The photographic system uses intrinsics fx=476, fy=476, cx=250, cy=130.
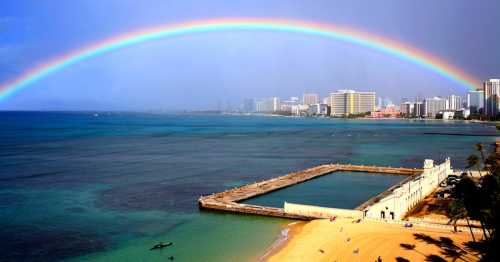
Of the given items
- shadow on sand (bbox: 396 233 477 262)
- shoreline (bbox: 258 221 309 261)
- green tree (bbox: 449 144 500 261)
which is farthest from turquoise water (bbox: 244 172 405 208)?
green tree (bbox: 449 144 500 261)

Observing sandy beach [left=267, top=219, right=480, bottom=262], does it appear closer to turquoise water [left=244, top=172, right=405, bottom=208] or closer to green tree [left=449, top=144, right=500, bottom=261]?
green tree [left=449, top=144, right=500, bottom=261]

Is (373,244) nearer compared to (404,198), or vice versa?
(373,244)

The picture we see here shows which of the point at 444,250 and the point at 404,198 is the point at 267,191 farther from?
the point at 444,250

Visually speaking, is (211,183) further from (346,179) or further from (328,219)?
(328,219)

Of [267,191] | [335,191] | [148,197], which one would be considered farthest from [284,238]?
[335,191]

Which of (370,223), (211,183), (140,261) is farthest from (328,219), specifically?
(211,183)

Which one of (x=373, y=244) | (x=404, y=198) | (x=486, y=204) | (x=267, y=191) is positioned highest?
(x=486, y=204)

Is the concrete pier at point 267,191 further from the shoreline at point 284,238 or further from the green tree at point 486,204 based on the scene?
the green tree at point 486,204
